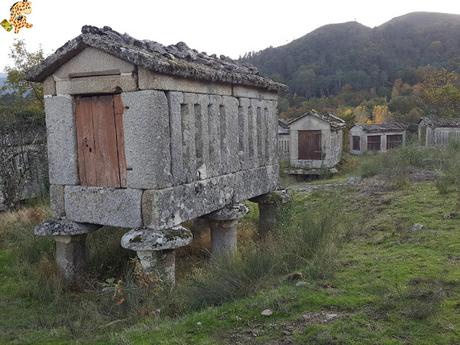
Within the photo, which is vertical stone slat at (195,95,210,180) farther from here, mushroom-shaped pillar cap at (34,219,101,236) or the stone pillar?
the stone pillar

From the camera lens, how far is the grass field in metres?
3.36

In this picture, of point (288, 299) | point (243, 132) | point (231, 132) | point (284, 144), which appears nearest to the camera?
point (288, 299)

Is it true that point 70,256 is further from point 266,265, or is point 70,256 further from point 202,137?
point 266,265

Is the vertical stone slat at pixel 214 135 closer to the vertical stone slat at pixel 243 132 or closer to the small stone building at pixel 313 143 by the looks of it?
the vertical stone slat at pixel 243 132

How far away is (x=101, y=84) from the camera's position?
16.7 ft

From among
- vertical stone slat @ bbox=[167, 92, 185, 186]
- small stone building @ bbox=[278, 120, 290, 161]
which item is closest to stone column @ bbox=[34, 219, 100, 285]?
vertical stone slat @ bbox=[167, 92, 185, 186]

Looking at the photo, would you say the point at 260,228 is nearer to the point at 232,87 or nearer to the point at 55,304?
the point at 232,87

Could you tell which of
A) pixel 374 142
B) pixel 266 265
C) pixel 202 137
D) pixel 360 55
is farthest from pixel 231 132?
pixel 360 55

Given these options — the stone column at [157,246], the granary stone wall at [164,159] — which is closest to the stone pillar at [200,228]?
the granary stone wall at [164,159]

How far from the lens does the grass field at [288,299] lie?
336 centimetres

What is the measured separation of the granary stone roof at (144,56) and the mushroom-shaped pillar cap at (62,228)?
5.74ft

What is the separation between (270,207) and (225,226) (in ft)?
5.42

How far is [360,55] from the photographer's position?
218 ft

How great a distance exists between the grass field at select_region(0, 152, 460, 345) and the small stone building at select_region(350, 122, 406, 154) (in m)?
18.7
